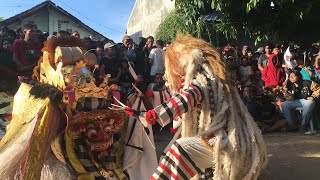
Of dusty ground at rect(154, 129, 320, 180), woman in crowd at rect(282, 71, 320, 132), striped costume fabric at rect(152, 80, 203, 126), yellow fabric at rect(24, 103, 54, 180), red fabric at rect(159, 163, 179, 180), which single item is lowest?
dusty ground at rect(154, 129, 320, 180)

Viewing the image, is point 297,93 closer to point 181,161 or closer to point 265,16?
point 265,16

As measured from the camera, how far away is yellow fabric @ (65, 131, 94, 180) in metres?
4.19

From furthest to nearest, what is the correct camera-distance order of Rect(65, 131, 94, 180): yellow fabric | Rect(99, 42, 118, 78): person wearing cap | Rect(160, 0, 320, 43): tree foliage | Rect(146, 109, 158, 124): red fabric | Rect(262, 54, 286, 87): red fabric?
Rect(262, 54, 286, 87): red fabric
Rect(99, 42, 118, 78): person wearing cap
Rect(160, 0, 320, 43): tree foliage
Rect(65, 131, 94, 180): yellow fabric
Rect(146, 109, 158, 124): red fabric

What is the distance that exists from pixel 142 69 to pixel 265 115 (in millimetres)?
2729

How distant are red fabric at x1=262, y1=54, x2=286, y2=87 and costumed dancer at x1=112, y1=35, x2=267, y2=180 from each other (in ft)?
20.3

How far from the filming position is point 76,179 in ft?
13.7

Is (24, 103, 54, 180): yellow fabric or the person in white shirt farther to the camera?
the person in white shirt

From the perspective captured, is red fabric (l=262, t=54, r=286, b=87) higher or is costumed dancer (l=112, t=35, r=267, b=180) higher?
red fabric (l=262, t=54, r=286, b=87)

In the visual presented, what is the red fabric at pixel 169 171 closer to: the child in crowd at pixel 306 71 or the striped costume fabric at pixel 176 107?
the striped costume fabric at pixel 176 107

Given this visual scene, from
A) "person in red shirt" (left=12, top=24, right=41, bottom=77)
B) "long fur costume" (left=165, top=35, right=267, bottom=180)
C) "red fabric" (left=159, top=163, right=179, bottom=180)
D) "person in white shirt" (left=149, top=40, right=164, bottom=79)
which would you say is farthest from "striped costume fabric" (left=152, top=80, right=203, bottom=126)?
"person in white shirt" (left=149, top=40, right=164, bottom=79)

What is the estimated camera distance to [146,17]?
21.6m

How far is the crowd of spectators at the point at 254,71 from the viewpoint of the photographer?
7.56 metres

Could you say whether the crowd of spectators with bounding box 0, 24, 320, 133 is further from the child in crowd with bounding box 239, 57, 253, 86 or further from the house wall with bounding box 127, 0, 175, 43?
the house wall with bounding box 127, 0, 175, 43

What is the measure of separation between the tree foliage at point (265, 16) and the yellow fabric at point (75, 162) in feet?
8.08
